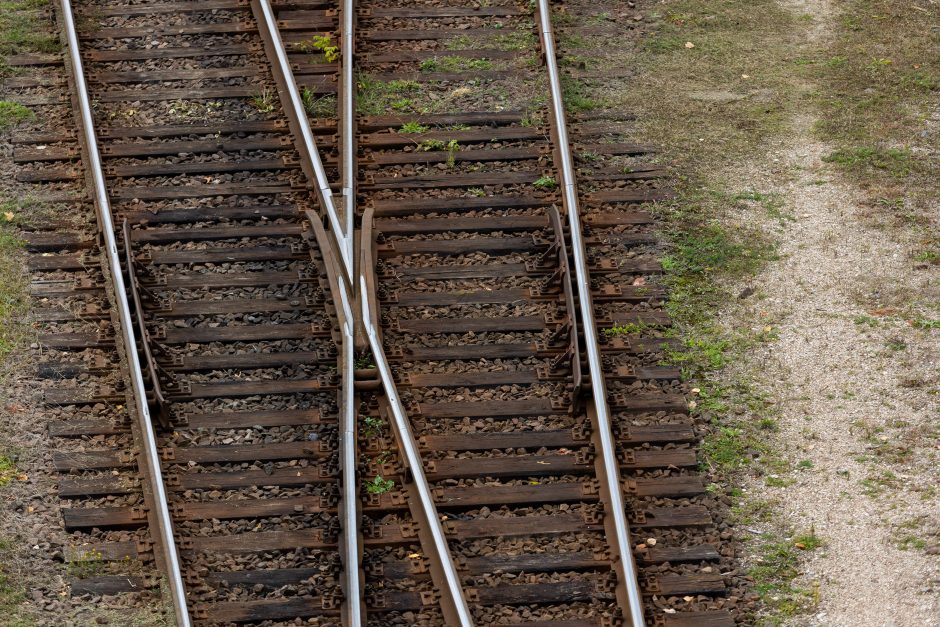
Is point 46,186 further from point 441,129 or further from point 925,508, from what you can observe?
point 925,508

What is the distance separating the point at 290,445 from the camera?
9180mm

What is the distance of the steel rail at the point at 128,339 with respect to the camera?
8.24 m

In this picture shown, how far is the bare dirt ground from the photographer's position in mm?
8445

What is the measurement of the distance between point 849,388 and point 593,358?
180cm

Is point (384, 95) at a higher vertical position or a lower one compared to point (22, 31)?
lower

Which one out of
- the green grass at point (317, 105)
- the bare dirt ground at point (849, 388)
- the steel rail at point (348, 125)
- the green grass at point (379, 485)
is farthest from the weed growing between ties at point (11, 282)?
the bare dirt ground at point (849, 388)

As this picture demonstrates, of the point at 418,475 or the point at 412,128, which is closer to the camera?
the point at 418,475

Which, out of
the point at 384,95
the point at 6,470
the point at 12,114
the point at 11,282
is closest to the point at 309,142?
the point at 384,95

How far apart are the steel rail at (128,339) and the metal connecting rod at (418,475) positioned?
58.9 inches

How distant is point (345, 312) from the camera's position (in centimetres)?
989

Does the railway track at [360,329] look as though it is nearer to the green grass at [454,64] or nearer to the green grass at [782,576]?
the green grass at [454,64]

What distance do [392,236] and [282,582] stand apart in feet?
11.2

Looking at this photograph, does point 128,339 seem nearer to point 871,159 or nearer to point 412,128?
point 412,128

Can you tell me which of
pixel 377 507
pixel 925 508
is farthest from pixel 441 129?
pixel 925 508
